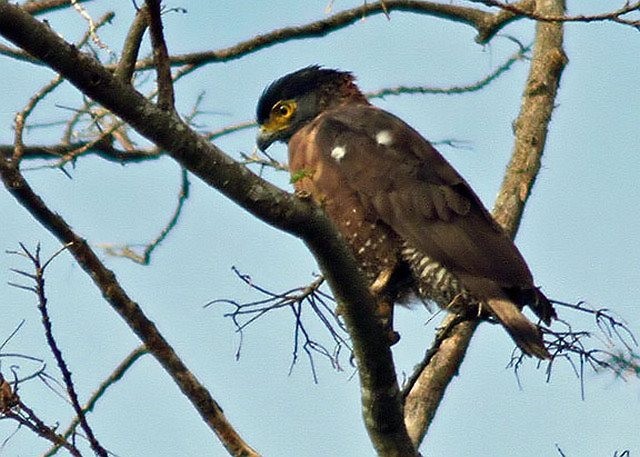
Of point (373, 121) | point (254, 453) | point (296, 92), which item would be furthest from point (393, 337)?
point (296, 92)

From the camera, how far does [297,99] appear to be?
7.36 metres

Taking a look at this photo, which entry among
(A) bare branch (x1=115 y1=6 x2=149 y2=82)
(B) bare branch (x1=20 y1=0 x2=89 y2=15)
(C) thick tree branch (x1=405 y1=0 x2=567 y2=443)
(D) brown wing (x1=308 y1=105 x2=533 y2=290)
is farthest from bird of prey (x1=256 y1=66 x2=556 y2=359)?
(A) bare branch (x1=115 y1=6 x2=149 y2=82)

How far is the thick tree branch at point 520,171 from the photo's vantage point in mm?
5977

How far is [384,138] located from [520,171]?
100cm

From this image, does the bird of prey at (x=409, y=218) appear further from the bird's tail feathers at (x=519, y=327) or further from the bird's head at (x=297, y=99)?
the bird's head at (x=297, y=99)

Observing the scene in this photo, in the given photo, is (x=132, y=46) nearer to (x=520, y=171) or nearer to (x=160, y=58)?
(x=160, y=58)

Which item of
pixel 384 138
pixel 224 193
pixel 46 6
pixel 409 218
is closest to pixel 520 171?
pixel 384 138

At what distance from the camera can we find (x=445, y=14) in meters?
8.03

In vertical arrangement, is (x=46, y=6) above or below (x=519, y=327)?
above

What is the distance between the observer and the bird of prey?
18.8 ft

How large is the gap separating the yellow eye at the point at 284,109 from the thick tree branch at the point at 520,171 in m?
1.22

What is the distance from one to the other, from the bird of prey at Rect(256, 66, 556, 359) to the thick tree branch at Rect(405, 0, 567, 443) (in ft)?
1.09

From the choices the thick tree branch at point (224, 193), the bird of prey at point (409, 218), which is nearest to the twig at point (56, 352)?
the thick tree branch at point (224, 193)

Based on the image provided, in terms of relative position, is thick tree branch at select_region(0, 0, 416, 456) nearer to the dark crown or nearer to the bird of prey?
the bird of prey
